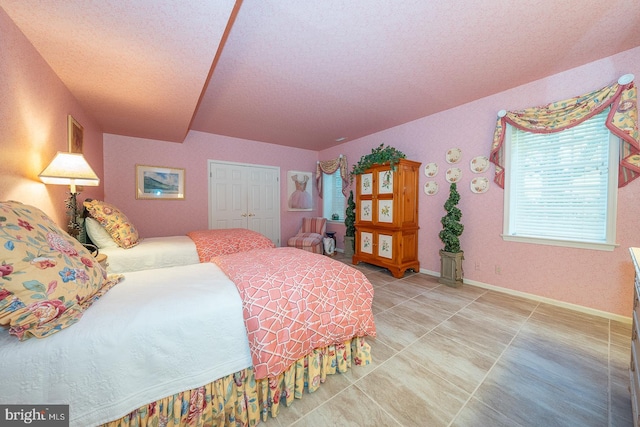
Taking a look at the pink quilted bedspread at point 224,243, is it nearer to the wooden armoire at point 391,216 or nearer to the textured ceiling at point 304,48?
the textured ceiling at point 304,48

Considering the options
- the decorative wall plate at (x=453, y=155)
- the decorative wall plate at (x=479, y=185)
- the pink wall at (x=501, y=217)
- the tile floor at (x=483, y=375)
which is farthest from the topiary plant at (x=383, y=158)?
the tile floor at (x=483, y=375)

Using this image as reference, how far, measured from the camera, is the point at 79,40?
152cm

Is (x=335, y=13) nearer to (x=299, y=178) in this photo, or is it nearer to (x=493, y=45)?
(x=493, y=45)

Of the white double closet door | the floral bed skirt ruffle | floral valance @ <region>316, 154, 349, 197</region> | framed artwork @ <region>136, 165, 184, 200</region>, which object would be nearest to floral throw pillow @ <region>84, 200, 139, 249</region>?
framed artwork @ <region>136, 165, 184, 200</region>

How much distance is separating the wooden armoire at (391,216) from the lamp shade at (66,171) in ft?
10.9

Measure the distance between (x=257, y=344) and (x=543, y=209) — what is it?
332cm

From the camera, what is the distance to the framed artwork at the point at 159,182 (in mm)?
3838

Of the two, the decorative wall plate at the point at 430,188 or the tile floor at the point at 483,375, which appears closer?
the tile floor at the point at 483,375

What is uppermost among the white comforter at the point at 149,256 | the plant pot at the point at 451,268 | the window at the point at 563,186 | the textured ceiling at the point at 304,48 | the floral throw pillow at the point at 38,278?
the textured ceiling at the point at 304,48

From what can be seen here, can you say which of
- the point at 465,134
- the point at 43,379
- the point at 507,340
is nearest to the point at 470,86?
the point at 465,134

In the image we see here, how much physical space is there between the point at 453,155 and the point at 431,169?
36 cm

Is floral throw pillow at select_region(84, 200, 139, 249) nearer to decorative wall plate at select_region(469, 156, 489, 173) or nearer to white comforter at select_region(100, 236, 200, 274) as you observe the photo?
white comforter at select_region(100, 236, 200, 274)

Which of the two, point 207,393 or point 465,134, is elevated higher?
point 465,134

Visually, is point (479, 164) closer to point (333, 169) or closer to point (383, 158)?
point (383, 158)
